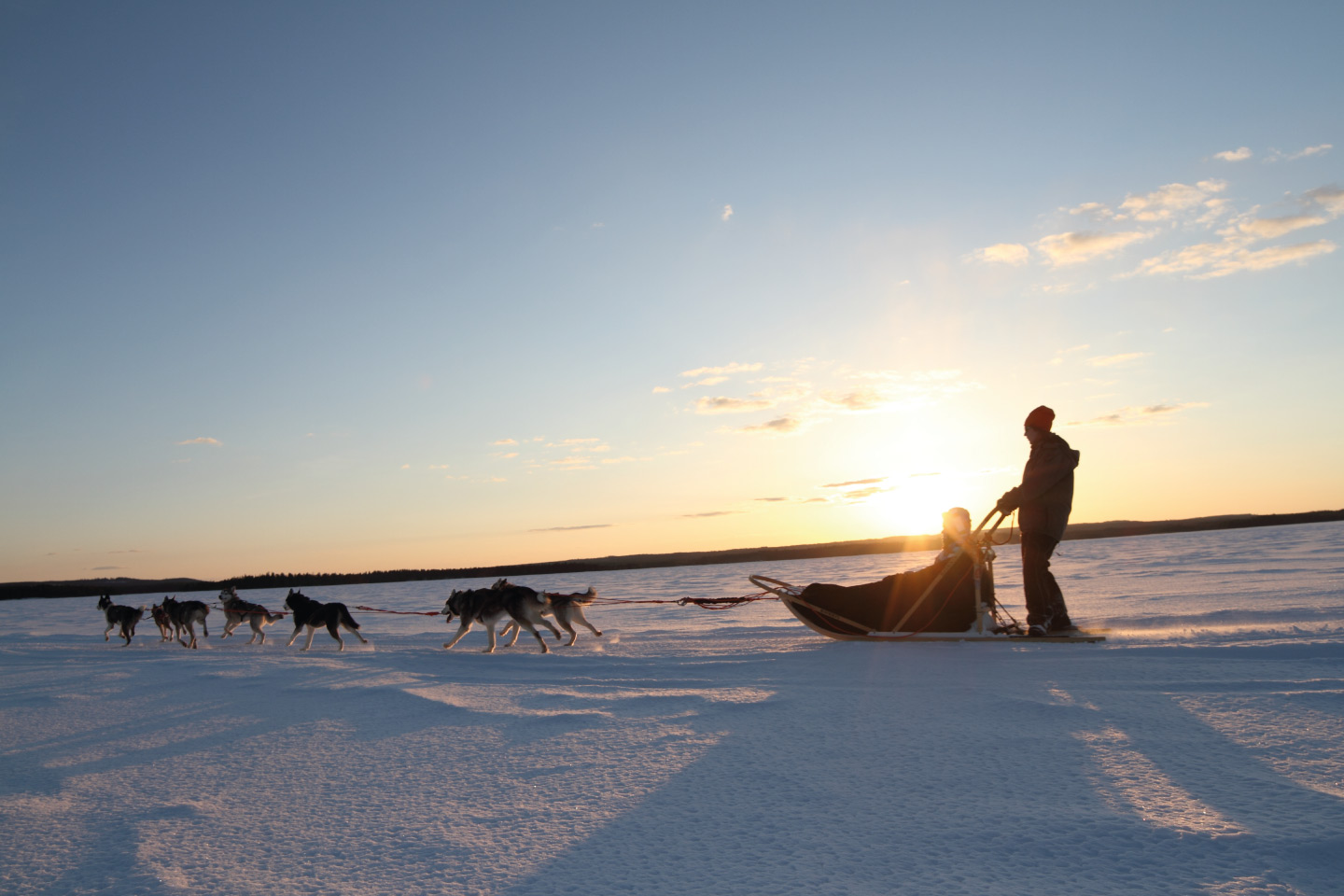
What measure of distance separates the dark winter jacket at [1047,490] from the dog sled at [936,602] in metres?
0.28

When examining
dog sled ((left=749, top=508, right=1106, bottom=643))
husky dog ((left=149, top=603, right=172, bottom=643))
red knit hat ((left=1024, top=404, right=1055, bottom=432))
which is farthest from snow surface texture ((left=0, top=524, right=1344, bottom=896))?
husky dog ((left=149, top=603, right=172, bottom=643))

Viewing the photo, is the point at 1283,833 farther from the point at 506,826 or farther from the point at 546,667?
the point at 546,667

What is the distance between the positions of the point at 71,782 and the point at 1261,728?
→ 5.63 m

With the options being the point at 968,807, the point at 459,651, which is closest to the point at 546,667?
the point at 459,651

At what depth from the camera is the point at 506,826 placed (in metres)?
2.73

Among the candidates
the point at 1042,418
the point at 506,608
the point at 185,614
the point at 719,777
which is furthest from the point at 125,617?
the point at 1042,418

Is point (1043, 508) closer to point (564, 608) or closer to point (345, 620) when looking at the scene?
point (564, 608)

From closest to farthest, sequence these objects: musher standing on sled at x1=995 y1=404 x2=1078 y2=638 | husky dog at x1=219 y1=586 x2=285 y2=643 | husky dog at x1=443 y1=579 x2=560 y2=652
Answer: musher standing on sled at x1=995 y1=404 x2=1078 y2=638, husky dog at x1=443 y1=579 x2=560 y2=652, husky dog at x1=219 y1=586 x2=285 y2=643

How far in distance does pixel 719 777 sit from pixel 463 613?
27.6 feet

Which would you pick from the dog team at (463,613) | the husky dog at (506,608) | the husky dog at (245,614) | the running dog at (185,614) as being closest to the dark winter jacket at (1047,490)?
the dog team at (463,613)

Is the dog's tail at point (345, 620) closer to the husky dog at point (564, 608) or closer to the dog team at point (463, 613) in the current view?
the dog team at point (463, 613)

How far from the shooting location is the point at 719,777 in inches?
126

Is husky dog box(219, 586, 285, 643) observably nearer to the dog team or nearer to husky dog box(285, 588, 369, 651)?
the dog team

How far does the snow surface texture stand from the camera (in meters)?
2.29
